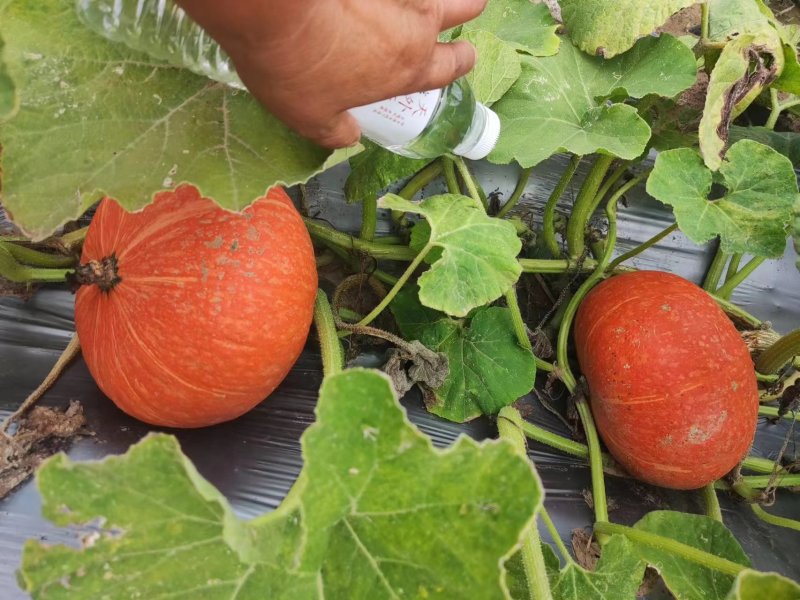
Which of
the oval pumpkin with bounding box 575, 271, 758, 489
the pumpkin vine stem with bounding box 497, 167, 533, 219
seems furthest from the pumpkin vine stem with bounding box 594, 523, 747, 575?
the pumpkin vine stem with bounding box 497, 167, 533, 219

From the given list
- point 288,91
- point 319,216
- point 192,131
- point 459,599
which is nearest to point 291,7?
point 288,91

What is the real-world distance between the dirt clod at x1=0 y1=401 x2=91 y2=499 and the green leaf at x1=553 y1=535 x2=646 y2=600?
2.58ft

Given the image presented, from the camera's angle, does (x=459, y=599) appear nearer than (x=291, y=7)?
No

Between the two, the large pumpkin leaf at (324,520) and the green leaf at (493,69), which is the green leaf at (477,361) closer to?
the green leaf at (493,69)

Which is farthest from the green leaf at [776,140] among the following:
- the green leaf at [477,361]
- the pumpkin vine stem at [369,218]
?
the pumpkin vine stem at [369,218]

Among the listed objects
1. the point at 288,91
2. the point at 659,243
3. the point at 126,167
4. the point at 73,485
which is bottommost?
the point at 659,243

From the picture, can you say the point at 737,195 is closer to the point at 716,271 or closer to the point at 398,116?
the point at 716,271

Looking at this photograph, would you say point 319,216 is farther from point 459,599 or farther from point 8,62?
point 459,599

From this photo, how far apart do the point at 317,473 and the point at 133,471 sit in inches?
7.5

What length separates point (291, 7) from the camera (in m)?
0.54

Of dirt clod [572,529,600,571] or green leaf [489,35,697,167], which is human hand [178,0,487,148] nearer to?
green leaf [489,35,697,167]

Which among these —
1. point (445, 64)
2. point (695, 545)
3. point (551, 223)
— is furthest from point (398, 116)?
point (695, 545)

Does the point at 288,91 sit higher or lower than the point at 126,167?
higher

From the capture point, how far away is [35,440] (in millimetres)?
1016
